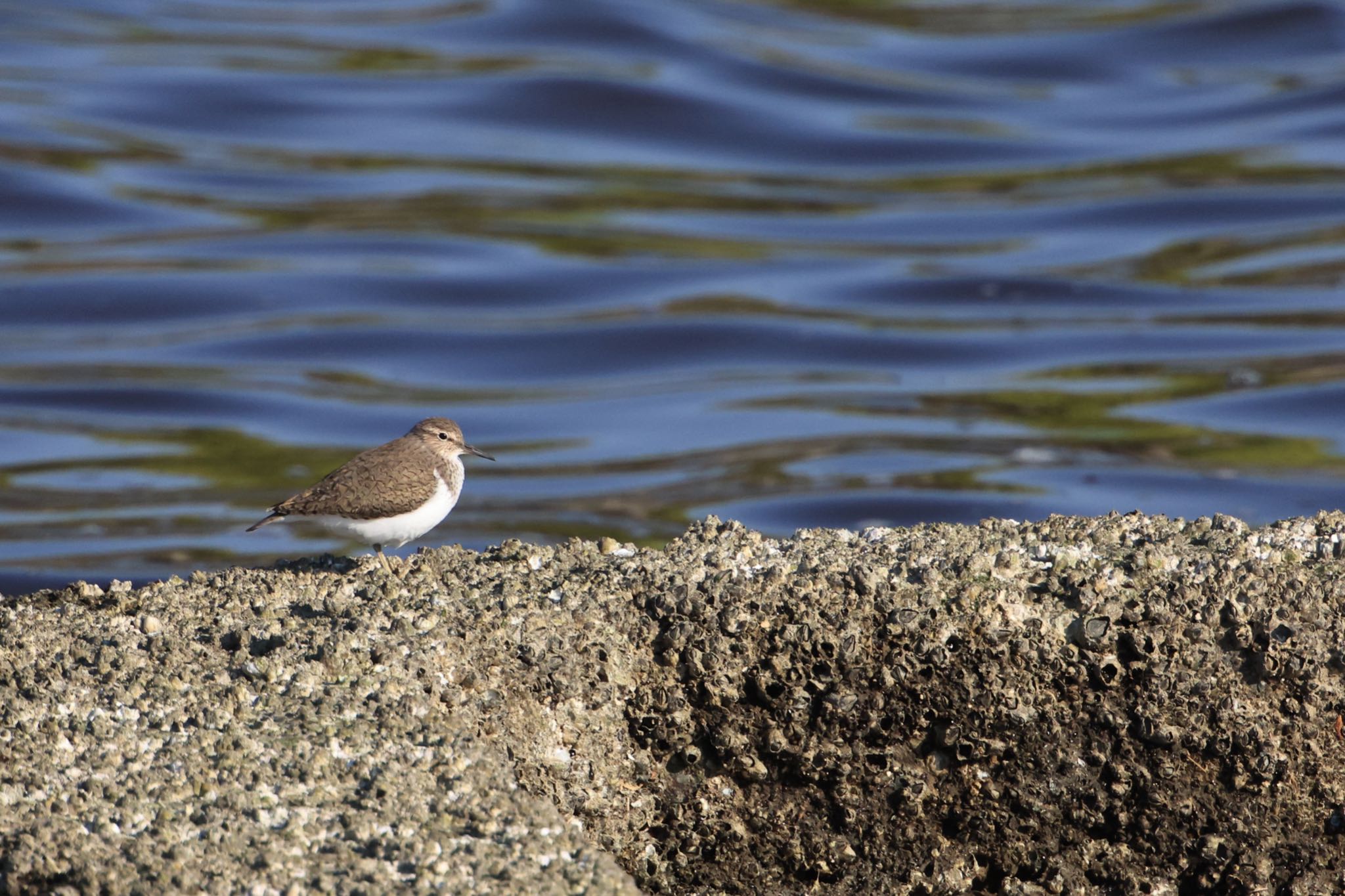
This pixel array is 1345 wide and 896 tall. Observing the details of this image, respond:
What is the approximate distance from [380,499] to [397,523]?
3.9 inches

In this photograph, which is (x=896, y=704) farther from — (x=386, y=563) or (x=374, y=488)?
(x=374, y=488)

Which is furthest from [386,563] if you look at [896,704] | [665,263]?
[665,263]

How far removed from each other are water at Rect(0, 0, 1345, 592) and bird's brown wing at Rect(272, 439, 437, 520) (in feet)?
14.7

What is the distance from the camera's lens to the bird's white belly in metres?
5.07


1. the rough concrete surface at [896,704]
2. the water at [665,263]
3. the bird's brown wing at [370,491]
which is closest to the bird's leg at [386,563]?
the rough concrete surface at [896,704]

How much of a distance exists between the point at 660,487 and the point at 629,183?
741 centimetres

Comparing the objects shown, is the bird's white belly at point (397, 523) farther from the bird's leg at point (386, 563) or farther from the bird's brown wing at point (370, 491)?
the bird's leg at point (386, 563)

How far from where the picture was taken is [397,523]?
509cm

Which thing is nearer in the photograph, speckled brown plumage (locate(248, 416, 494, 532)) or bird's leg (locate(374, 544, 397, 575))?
bird's leg (locate(374, 544, 397, 575))

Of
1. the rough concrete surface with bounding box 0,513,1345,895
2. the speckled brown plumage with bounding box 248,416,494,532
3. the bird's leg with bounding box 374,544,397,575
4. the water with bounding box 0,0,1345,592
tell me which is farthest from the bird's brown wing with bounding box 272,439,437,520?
the water with bounding box 0,0,1345,592

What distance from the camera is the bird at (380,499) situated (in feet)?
16.5

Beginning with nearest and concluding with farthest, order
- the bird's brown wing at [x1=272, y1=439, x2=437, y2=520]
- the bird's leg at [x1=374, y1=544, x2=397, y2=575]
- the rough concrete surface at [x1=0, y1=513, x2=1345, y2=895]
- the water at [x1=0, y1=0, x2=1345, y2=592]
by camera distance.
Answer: the rough concrete surface at [x1=0, y1=513, x2=1345, y2=895] → the bird's leg at [x1=374, y1=544, x2=397, y2=575] → the bird's brown wing at [x1=272, y1=439, x2=437, y2=520] → the water at [x1=0, y1=0, x2=1345, y2=592]

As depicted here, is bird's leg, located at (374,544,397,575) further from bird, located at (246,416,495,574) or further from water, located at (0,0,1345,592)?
water, located at (0,0,1345,592)

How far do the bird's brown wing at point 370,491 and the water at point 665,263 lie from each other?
14.7 feet
